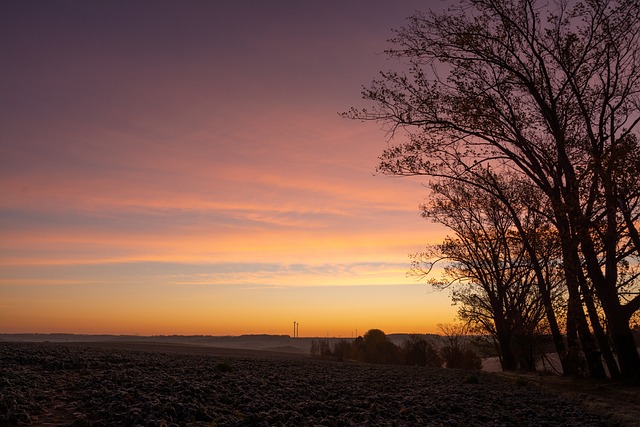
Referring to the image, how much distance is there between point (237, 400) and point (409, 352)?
67.8 meters

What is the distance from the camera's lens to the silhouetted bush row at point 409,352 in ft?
234

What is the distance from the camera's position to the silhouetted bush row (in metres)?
71.4

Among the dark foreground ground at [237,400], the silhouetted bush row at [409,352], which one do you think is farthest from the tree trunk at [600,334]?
the silhouetted bush row at [409,352]

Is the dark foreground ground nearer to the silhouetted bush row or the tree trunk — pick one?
the tree trunk

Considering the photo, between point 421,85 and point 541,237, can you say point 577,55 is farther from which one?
point 541,237

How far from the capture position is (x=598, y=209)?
24.2 m

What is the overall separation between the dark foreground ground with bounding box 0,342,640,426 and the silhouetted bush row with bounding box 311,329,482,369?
5186 centimetres

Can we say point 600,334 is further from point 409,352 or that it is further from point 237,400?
point 409,352

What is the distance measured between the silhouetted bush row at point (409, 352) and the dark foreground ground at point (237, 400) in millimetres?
51863

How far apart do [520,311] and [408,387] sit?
26960 millimetres

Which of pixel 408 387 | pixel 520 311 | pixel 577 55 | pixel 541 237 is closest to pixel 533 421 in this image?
pixel 408 387

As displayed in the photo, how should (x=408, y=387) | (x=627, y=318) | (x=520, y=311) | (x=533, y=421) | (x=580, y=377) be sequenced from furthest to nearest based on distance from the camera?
(x=520, y=311) < (x=580, y=377) < (x=627, y=318) < (x=408, y=387) < (x=533, y=421)

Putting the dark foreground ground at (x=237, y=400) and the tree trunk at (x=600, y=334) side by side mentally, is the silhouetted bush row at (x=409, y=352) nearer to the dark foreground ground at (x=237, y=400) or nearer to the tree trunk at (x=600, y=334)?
the tree trunk at (x=600, y=334)

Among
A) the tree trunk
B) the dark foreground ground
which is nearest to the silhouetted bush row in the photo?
the tree trunk
